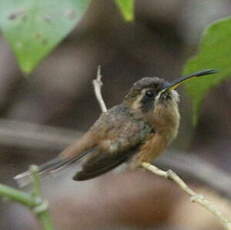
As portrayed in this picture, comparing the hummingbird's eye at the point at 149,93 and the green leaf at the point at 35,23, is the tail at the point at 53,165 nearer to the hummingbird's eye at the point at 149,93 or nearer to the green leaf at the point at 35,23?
the hummingbird's eye at the point at 149,93

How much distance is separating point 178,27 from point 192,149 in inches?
64.1

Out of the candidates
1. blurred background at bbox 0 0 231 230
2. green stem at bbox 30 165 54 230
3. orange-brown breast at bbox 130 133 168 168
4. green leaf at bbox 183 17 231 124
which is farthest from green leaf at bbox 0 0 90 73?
blurred background at bbox 0 0 231 230

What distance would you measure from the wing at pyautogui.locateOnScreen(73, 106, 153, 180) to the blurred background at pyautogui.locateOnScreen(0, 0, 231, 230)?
10.0ft

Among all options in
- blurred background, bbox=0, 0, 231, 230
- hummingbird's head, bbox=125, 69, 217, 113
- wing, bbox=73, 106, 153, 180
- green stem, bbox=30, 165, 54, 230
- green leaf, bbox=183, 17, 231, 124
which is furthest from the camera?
blurred background, bbox=0, 0, 231, 230

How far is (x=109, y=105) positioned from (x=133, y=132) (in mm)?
5101

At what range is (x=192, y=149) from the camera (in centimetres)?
746

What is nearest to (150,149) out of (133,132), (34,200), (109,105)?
(133,132)

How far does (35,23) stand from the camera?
94.0 inches

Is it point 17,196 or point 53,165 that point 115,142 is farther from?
point 17,196

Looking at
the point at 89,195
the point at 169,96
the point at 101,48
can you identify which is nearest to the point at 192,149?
the point at 89,195

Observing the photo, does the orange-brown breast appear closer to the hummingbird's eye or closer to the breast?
the breast

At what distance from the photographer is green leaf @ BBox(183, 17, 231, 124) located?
2.28 meters

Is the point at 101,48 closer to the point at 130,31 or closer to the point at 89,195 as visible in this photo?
the point at 130,31

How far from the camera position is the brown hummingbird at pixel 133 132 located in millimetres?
2781
